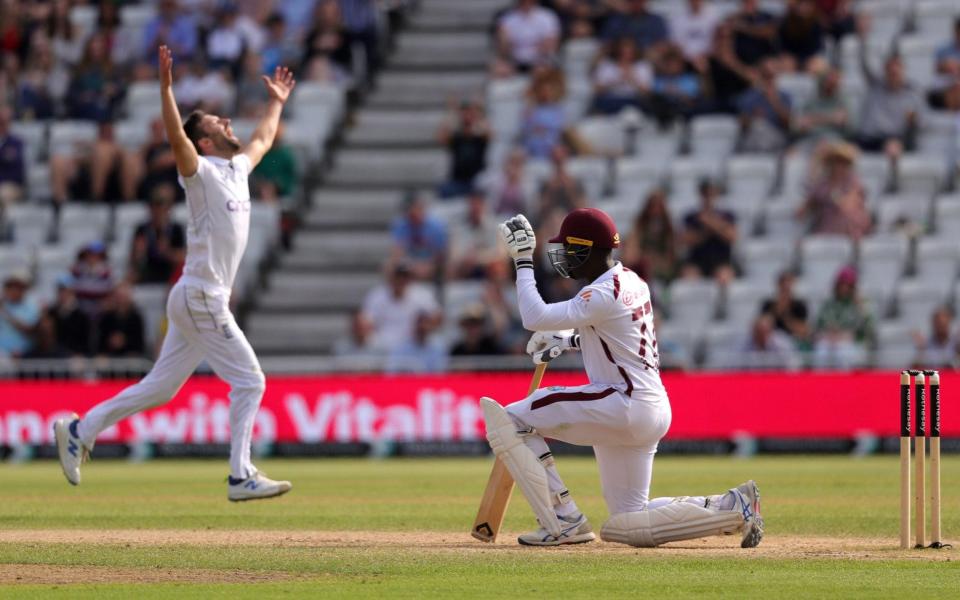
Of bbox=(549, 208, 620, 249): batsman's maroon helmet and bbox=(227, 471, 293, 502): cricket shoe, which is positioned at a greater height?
bbox=(549, 208, 620, 249): batsman's maroon helmet

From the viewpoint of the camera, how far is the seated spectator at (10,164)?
23.0 metres

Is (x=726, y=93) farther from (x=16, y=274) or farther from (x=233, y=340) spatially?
(x=233, y=340)


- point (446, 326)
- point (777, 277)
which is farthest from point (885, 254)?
point (446, 326)

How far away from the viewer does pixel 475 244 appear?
67.8 feet

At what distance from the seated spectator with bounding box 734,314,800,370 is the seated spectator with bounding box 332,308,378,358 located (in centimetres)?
413

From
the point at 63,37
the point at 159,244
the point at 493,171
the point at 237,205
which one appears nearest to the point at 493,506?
the point at 237,205

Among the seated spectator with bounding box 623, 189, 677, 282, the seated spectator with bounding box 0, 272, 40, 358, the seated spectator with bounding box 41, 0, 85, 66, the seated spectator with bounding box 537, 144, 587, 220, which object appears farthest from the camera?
the seated spectator with bounding box 41, 0, 85, 66

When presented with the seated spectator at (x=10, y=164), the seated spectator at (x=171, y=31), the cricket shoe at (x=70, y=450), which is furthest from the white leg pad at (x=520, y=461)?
the seated spectator at (x=171, y=31)

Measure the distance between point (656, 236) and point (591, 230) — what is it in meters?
10.6

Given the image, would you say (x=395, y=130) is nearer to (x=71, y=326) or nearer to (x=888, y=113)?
(x=71, y=326)

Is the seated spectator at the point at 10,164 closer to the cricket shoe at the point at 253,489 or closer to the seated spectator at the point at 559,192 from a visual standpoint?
the seated spectator at the point at 559,192

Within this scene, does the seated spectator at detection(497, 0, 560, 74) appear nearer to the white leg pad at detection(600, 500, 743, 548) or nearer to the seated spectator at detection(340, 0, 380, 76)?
the seated spectator at detection(340, 0, 380, 76)

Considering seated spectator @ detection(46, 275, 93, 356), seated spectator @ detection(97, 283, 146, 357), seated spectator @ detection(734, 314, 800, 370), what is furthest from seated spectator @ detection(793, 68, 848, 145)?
seated spectator @ detection(46, 275, 93, 356)

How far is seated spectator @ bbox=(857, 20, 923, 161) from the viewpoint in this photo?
20.4m
